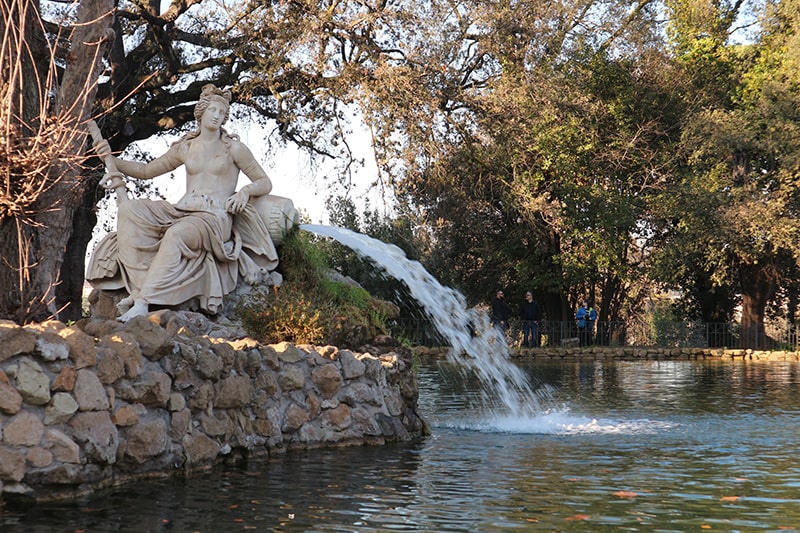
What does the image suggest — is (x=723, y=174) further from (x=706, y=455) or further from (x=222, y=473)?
(x=222, y=473)

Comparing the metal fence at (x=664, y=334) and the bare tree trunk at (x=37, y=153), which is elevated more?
the bare tree trunk at (x=37, y=153)

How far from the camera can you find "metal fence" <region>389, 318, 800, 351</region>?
103ft

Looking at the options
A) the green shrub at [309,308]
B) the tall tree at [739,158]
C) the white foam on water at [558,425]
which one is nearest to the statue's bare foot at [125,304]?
the green shrub at [309,308]

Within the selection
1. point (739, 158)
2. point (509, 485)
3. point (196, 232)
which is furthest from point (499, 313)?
point (509, 485)

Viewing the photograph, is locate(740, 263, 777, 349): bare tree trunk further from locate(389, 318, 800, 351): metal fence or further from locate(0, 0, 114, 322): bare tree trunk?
locate(0, 0, 114, 322): bare tree trunk

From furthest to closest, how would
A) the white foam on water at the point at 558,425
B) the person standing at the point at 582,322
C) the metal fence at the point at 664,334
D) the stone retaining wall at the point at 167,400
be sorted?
1. the person standing at the point at 582,322
2. the metal fence at the point at 664,334
3. the white foam on water at the point at 558,425
4. the stone retaining wall at the point at 167,400

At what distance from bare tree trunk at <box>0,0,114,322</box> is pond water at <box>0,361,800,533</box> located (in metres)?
1.91

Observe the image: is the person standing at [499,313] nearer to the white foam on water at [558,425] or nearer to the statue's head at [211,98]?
the white foam on water at [558,425]

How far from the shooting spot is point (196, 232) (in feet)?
33.7

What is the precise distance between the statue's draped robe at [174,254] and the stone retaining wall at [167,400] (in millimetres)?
415

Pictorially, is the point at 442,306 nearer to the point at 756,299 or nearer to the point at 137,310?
the point at 137,310

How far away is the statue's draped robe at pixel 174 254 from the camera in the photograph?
10164 mm

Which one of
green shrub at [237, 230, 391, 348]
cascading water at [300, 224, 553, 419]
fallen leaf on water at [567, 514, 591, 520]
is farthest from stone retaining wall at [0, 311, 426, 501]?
fallen leaf on water at [567, 514, 591, 520]

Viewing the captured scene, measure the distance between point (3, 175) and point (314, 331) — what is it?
145 inches
